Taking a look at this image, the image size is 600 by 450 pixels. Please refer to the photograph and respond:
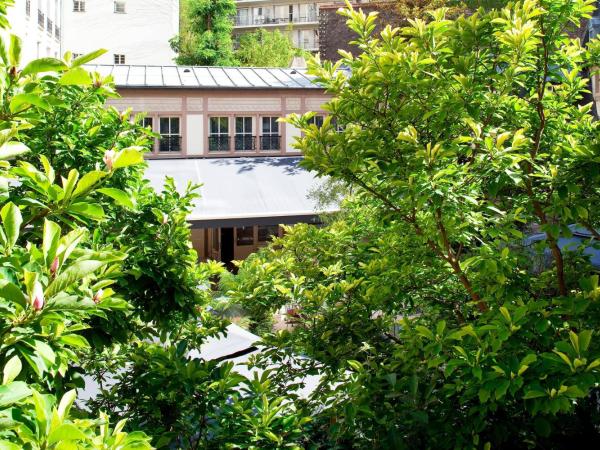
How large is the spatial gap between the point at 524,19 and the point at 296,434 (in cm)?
287

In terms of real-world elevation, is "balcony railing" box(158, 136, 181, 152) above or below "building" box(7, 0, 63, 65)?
below

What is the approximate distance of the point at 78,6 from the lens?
39469mm

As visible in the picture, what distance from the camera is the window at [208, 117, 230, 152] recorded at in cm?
2298

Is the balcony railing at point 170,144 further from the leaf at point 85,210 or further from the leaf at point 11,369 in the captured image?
the leaf at point 11,369

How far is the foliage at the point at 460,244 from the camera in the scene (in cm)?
356

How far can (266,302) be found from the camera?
5.48 metres

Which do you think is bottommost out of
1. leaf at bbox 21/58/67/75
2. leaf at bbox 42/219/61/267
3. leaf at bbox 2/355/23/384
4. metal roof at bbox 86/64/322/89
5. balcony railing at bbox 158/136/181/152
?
leaf at bbox 2/355/23/384

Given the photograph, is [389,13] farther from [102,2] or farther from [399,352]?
[399,352]

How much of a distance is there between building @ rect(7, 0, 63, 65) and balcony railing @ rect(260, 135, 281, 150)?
28.4ft

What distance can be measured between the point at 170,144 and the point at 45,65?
2107 cm

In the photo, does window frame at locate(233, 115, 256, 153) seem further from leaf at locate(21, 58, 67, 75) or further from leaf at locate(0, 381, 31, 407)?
leaf at locate(0, 381, 31, 407)

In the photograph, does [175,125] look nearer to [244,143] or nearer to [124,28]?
[244,143]

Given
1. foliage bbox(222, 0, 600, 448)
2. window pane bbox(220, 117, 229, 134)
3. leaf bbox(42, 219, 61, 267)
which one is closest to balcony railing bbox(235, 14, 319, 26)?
window pane bbox(220, 117, 229, 134)

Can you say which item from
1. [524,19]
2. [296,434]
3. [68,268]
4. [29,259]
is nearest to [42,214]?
[29,259]
